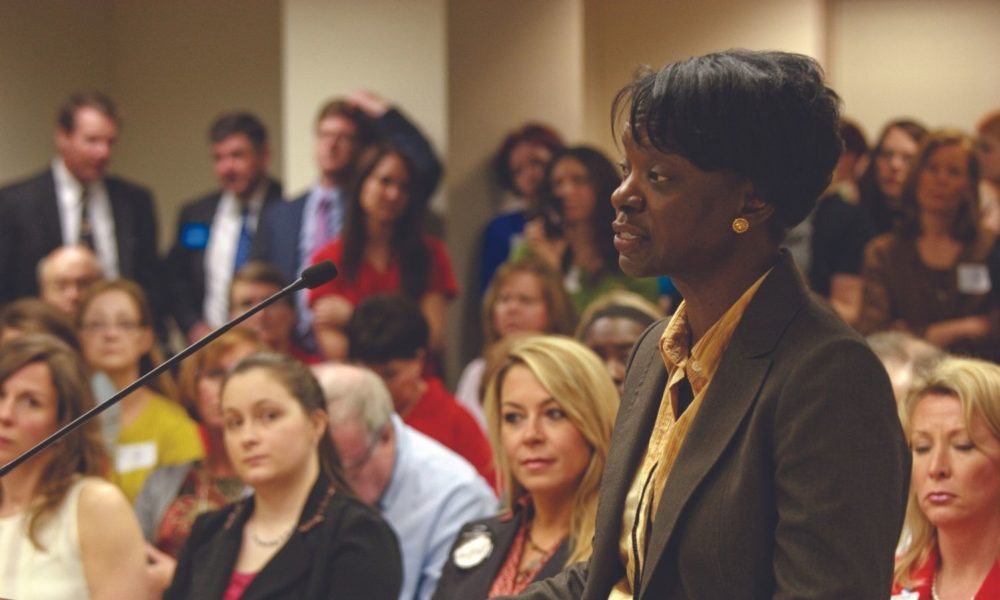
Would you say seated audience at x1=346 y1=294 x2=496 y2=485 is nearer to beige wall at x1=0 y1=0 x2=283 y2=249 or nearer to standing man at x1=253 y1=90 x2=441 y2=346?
standing man at x1=253 y1=90 x2=441 y2=346

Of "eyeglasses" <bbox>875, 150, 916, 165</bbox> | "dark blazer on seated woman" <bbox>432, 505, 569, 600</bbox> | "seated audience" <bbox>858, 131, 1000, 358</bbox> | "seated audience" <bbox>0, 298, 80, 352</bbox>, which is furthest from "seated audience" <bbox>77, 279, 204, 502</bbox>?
"eyeglasses" <bbox>875, 150, 916, 165</bbox>

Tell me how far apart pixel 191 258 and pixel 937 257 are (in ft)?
8.85

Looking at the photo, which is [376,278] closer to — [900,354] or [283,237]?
[283,237]

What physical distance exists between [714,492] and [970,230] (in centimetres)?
354

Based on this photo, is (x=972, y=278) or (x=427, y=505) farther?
(x=972, y=278)

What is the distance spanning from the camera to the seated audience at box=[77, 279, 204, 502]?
14.0 feet

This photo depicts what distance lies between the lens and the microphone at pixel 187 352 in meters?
1.88

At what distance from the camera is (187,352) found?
1.88m

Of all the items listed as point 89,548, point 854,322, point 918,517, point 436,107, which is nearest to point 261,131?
point 436,107

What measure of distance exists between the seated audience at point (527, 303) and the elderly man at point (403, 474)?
0.87m

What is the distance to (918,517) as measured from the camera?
2672 mm

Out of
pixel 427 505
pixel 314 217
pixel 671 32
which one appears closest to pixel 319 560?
pixel 427 505

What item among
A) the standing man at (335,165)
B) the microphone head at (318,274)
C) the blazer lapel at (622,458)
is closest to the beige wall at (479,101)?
the standing man at (335,165)

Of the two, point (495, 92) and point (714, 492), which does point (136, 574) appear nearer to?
point (714, 492)
